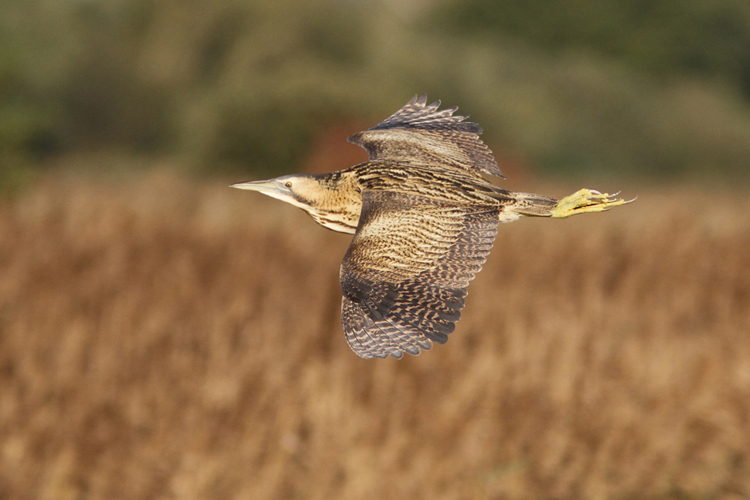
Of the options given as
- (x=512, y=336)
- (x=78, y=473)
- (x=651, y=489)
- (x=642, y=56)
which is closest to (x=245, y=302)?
(x=78, y=473)

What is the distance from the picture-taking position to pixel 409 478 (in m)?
6.66

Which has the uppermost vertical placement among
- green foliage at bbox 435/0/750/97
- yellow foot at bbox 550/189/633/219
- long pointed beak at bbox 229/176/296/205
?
green foliage at bbox 435/0/750/97

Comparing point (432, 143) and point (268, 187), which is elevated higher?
point (432, 143)

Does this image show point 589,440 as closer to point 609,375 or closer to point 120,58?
point 609,375

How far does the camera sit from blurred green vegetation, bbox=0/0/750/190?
873 cm

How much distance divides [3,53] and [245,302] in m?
2.71

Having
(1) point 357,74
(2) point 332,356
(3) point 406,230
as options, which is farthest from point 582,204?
(1) point 357,74

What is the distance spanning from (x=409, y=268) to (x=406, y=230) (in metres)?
0.07

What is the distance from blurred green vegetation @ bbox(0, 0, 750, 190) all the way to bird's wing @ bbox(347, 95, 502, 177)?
14.4 feet

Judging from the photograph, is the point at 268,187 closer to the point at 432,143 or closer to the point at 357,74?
the point at 432,143

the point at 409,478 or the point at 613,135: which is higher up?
the point at 613,135

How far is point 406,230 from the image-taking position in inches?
28.0

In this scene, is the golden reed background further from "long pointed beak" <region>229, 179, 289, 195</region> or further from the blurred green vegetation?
"long pointed beak" <region>229, 179, 289, 195</region>

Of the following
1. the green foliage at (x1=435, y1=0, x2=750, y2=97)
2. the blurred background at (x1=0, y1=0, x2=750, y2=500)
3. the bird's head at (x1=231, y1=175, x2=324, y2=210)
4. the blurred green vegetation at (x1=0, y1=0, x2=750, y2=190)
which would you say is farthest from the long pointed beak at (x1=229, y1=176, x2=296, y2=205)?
the green foliage at (x1=435, y1=0, x2=750, y2=97)
